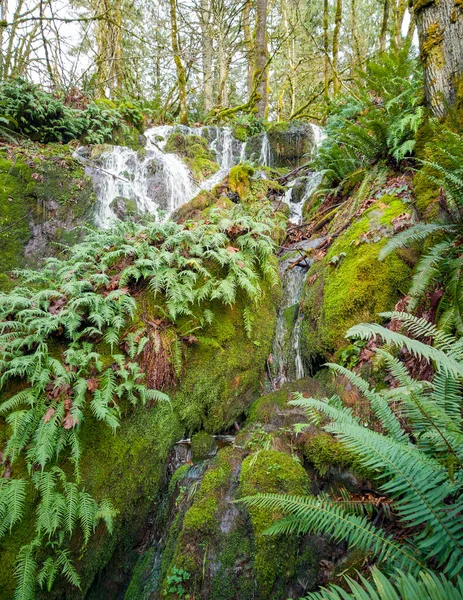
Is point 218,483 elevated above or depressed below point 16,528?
above

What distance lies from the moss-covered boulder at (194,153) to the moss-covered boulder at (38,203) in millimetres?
3296

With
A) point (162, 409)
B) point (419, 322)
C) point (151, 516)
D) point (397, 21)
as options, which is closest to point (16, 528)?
point (151, 516)

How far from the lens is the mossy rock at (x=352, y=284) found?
11.4ft

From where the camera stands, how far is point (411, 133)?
4480 mm

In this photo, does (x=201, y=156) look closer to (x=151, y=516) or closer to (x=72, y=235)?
(x=72, y=235)

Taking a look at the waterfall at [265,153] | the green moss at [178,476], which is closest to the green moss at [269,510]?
the green moss at [178,476]

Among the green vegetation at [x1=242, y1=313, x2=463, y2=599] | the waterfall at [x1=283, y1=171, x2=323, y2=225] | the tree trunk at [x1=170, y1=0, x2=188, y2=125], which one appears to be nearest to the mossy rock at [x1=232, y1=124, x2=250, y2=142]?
the tree trunk at [x1=170, y1=0, x2=188, y2=125]

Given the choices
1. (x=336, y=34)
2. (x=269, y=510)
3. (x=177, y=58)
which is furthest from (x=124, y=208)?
(x=336, y=34)

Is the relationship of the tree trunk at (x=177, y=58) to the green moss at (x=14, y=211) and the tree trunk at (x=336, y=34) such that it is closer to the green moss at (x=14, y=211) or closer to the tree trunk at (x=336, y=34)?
the tree trunk at (x=336, y=34)

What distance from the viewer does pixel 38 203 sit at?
803 cm

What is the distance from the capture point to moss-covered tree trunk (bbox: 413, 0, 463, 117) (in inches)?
139

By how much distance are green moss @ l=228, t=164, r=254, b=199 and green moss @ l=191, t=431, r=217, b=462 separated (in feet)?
16.1

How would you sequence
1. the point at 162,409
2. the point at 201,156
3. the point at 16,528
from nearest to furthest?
1. the point at 16,528
2. the point at 162,409
3. the point at 201,156

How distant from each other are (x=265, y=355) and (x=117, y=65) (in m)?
15.2
